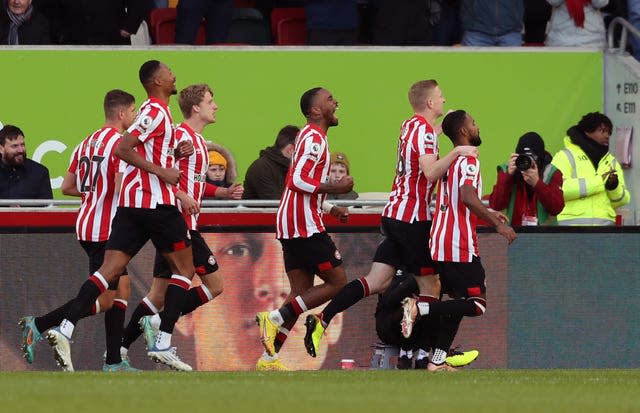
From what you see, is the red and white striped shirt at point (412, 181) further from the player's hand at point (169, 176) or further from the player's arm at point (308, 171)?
the player's hand at point (169, 176)

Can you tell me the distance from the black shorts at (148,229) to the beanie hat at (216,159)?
2792mm

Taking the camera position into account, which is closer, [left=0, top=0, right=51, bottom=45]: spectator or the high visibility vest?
the high visibility vest

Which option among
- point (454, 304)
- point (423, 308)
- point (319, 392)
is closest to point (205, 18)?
point (423, 308)

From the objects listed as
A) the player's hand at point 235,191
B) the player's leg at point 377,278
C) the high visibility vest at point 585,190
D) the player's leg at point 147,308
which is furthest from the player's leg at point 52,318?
the high visibility vest at point 585,190

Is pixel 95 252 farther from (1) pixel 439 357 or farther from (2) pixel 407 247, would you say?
(1) pixel 439 357

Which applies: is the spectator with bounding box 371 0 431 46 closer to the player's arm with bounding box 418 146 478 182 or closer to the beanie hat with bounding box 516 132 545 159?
Answer: the beanie hat with bounding box 516 132 545 159

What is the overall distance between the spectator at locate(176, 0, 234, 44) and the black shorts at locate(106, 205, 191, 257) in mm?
4174

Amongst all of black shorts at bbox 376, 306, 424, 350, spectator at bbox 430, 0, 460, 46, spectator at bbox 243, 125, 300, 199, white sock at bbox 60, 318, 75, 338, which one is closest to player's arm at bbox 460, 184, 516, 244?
black shorts at bbox 376, 306, 424, 350

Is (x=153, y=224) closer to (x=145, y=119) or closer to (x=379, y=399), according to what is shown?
(x=145, y=119)

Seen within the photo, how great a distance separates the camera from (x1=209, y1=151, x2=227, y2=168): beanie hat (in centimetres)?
1515

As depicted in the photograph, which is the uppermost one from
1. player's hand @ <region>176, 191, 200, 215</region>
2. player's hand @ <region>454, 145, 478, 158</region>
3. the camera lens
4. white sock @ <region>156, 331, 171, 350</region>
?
player's hand @ <region>454, 145, 478, 158</region>

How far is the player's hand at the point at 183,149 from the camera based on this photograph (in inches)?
500

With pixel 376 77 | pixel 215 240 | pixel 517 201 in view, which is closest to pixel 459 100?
pixel 376 77

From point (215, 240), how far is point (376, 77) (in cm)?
278
